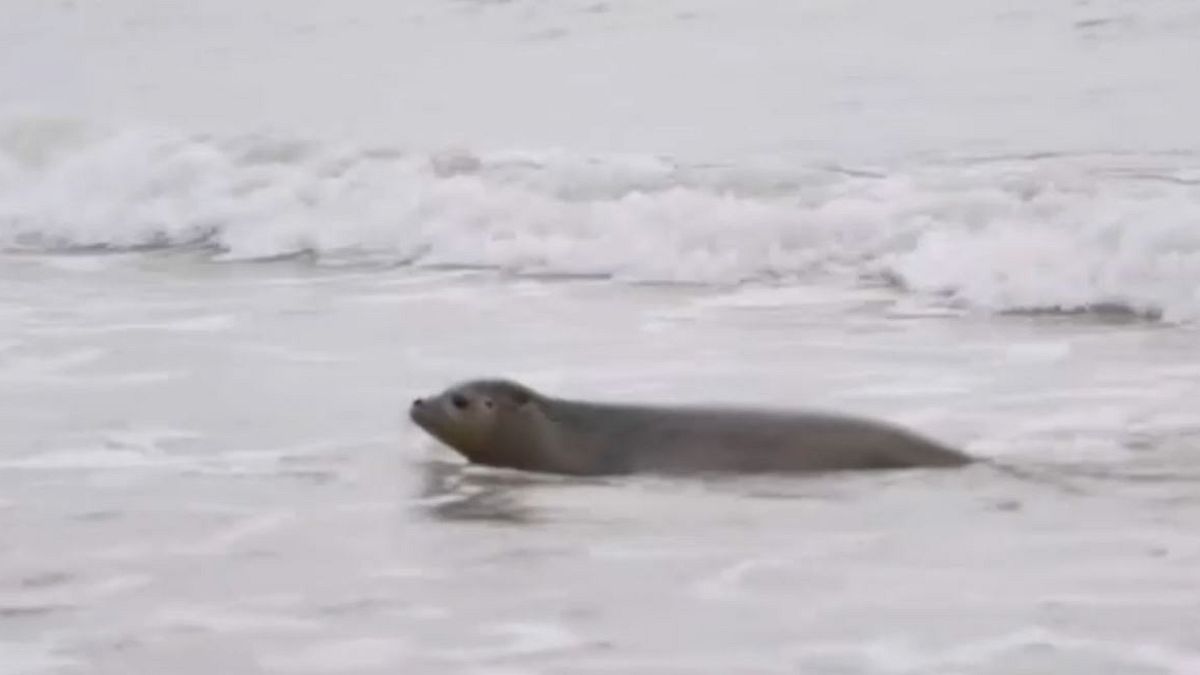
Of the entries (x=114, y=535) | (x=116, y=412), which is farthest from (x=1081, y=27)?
(x=114, y=535)

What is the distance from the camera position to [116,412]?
739 cm

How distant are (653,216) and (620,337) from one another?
2.76 m

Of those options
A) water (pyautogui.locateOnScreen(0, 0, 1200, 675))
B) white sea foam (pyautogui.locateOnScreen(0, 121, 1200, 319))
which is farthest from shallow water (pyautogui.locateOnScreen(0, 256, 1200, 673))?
white sea foam (pyautogui.locateOnScreen(0, 121, 1200, 319))

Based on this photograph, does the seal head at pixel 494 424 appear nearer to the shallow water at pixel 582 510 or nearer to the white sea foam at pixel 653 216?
the shallow water at pixel 582 510

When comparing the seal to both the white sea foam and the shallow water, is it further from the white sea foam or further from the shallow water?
the white sea foam

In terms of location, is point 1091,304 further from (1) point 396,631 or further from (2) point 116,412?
(1) point 396,631

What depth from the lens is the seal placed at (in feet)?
20.8

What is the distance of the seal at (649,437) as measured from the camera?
633cm

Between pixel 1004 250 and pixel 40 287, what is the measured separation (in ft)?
11.5

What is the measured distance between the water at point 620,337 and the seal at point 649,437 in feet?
0.33

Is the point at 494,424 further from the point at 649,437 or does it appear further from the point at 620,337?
the point at 620,337

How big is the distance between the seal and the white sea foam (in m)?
2.58

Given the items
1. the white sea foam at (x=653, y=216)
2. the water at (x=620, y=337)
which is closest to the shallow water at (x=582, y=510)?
the water at (x=620, y=337)

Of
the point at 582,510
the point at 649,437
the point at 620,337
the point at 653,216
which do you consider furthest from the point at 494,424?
the point at 653,216
